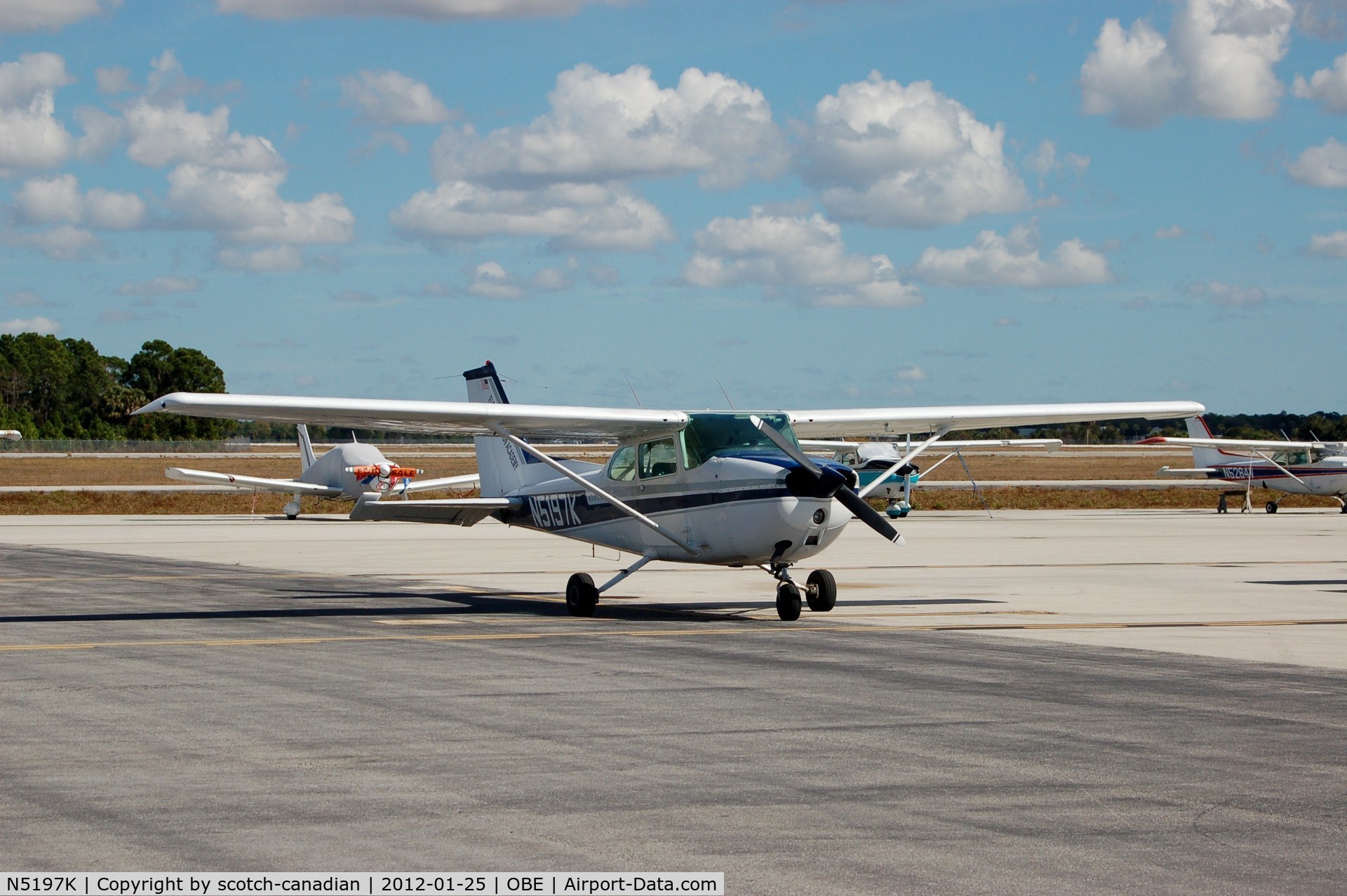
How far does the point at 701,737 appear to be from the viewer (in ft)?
27.5

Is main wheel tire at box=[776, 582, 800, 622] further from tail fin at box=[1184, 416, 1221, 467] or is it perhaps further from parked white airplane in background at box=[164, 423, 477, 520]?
tail fin at box=[1184, 416, 1221, 467]

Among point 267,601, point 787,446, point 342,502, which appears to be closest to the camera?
point 787,446

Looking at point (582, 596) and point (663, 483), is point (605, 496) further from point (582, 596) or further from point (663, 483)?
point (582, 596)

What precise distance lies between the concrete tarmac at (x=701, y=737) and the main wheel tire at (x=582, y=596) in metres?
0.29

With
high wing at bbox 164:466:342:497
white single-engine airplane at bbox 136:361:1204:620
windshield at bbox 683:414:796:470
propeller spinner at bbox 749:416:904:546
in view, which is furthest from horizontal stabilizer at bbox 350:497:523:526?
high wing at bbox 164:466:342:497

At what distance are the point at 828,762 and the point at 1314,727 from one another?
332 centimetres

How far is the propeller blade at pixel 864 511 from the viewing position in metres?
15.1

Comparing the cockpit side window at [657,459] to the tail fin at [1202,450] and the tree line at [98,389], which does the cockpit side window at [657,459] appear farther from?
the tree line at [98,389]

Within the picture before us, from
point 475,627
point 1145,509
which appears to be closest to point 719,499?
point 475,627

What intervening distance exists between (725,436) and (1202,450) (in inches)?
1706

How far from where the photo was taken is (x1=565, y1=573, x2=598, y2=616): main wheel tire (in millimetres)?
16484

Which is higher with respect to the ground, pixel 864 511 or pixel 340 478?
pixel 340 478

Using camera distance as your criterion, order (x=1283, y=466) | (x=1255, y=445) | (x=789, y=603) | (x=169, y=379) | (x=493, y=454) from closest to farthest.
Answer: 1. (x=789, y=603)
2. (x=493, y=454)
3. (x=1255, y=445)
4. (x=1283, y=466)
5. (x=169, y=379)

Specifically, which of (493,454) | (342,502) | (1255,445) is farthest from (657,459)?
(1255,445)
